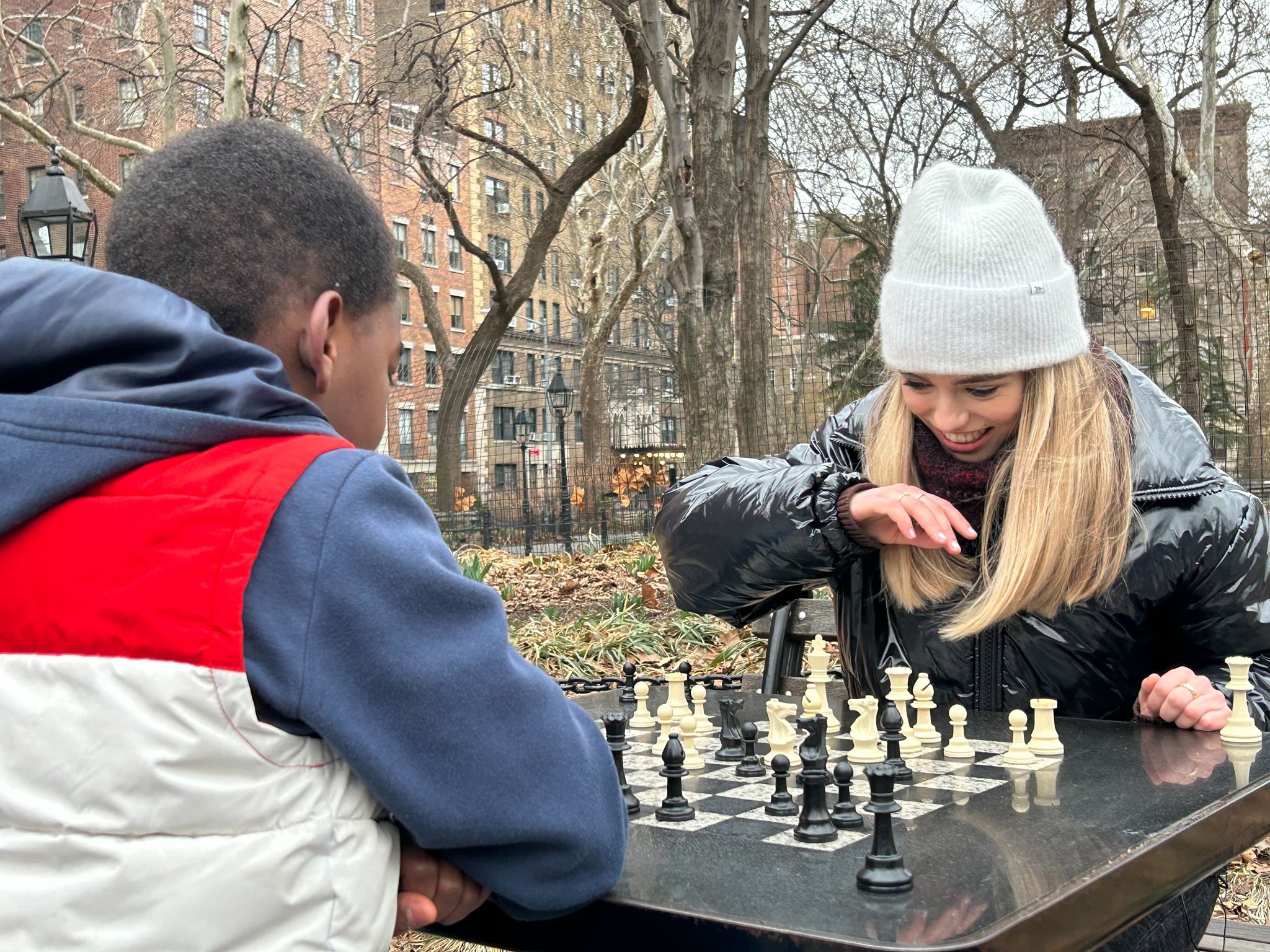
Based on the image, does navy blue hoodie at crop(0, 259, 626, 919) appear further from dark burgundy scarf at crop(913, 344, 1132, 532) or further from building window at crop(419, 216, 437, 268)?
building window at crop(419, 216, 437, 268)

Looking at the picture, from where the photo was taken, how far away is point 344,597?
1321mm

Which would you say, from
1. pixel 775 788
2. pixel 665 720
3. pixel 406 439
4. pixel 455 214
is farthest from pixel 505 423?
pixel 775 788

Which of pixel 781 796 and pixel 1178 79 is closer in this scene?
pixel 781 796

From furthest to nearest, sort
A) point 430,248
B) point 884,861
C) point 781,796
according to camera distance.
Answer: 1. point 430,248
2. point 781,796
3. point 884,861

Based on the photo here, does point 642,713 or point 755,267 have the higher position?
point 755,267

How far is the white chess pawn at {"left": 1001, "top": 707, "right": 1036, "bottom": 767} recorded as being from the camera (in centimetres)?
210

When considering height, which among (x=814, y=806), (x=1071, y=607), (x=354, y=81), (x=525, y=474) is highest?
(x=354, y=81)

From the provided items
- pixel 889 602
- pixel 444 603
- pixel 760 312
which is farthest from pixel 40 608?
pixel 760 312

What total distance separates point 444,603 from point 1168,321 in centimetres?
1131

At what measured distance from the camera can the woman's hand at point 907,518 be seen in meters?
2.46

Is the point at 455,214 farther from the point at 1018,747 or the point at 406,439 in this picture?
the point at 1018,747

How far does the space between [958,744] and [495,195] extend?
48.5 meters

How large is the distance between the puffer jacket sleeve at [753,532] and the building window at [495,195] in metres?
44.9

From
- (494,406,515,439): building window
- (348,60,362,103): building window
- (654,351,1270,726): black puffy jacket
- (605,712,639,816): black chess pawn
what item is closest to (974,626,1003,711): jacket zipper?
(654,351,1270,726): black puffy jacket
